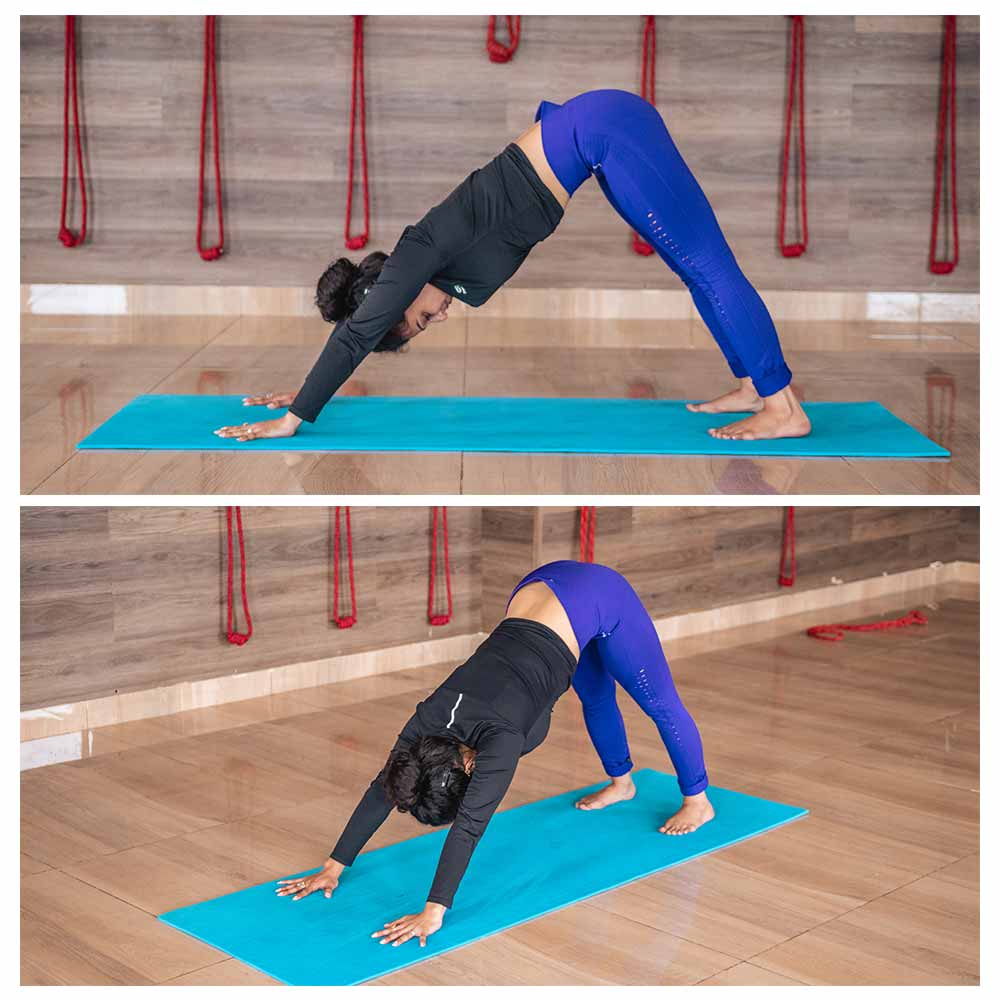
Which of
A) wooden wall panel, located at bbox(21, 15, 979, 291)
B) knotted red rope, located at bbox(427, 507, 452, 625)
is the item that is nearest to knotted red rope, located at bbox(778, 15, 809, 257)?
wooden wall panel, located at bbox(21, 15, 979, 291)

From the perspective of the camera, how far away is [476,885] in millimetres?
3096

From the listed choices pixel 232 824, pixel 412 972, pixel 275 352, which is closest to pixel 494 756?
pixel 412 972

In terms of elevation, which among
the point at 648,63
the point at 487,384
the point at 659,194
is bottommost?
the point at 487,384

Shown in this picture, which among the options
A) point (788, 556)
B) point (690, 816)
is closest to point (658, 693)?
point (690, 816)

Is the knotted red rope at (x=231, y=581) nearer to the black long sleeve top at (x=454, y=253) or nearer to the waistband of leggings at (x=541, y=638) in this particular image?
the black long sleeve top at (x=454, y=253)

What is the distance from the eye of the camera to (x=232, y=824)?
Result: 11.4 ft

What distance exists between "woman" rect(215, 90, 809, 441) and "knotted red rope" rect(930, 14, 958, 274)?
103 inches

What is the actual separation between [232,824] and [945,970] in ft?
5.89

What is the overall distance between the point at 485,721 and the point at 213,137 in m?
3.27

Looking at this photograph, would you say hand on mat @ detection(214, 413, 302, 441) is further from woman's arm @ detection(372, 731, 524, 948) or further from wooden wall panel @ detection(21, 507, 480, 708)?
woman's arm @ detection(372, 731, 524, 948)

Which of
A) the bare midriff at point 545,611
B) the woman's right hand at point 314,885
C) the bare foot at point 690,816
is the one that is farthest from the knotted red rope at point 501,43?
the woman's right hand at point 314,885

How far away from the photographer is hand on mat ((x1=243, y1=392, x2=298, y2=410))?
3746 millimetres

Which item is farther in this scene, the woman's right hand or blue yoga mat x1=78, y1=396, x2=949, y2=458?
blue yoga mat x1=78, y1=396, x2=949, y2=458

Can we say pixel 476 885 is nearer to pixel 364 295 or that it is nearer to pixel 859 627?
pixel 364 295
